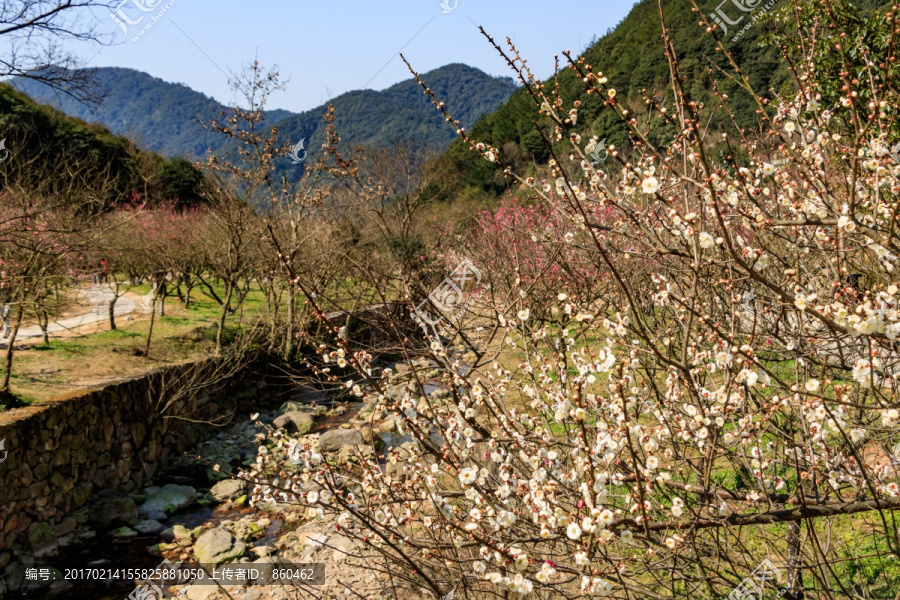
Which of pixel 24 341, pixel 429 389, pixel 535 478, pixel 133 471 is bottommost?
pixel 429 389

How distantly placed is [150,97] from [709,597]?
480ft

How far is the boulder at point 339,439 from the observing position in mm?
8641

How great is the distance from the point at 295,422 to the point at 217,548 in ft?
13.6

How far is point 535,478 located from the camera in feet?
6.93

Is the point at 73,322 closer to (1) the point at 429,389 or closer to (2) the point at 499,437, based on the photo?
(1) the point at 429,389

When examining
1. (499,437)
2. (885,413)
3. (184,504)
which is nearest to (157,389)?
(184,504)

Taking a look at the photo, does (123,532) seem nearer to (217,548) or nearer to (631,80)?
(217,548)

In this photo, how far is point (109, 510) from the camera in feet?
23.1

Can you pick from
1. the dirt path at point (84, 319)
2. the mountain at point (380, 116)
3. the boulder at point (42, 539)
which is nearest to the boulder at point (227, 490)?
the boulder at point (42, 539)

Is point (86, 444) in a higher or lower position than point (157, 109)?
lower

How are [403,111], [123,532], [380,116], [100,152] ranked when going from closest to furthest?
[123,532] → [100,152] → [380,116] → [403,111]

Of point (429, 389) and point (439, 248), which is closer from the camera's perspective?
point (429, 389)

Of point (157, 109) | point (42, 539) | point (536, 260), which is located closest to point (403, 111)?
point (536, 260)

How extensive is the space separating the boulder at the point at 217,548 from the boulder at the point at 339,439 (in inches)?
90.9
